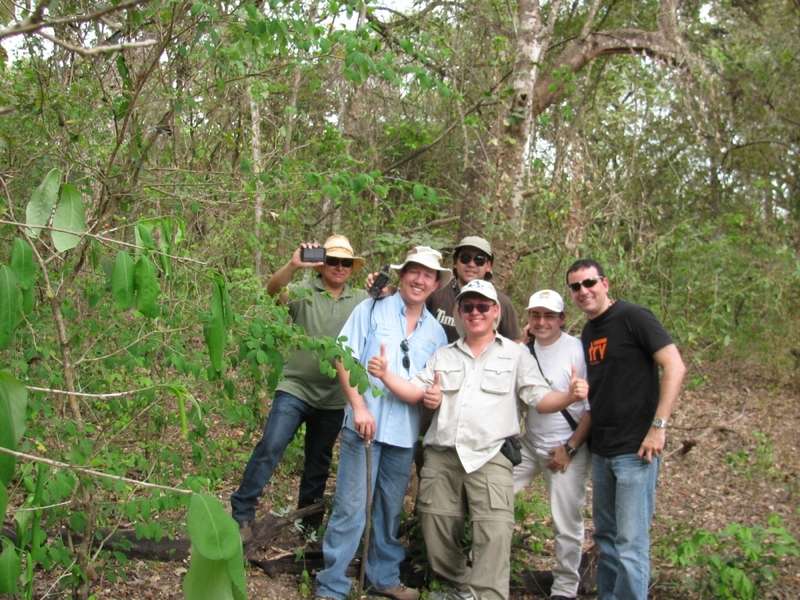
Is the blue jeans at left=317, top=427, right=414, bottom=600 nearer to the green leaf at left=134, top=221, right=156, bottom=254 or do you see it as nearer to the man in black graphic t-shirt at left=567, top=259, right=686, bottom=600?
the man in black graphic t-shirt at left=567, top=259, right=686, bottom=600

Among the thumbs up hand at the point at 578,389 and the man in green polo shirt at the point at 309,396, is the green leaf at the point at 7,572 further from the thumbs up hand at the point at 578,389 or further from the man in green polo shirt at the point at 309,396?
the thumbs up hand at the point at 578,389

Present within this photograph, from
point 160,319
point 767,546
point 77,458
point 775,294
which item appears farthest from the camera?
point 775,294

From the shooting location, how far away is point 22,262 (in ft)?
5.00

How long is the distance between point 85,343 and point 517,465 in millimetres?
2683

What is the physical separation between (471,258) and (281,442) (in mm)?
1619

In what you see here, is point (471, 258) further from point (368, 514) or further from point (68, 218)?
point (68, 218)

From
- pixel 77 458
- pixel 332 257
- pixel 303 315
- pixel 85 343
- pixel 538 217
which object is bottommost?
pixel 77 458

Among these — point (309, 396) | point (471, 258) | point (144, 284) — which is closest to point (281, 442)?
point (309, 396)

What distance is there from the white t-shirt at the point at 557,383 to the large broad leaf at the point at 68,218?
125 inches

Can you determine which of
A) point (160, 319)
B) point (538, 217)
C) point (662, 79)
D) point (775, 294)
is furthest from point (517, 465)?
point (775, 294)

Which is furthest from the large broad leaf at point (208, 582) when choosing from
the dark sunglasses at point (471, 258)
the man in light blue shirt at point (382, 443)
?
the dark sunglasses at point (471, 258)

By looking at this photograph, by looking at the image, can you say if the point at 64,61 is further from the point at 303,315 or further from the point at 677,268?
the point at 677,268

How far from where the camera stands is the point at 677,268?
8.55m

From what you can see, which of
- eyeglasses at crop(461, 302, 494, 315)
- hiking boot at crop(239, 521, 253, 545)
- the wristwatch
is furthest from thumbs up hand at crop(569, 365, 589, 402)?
hiking boot at crop(239, 521, 253, 545)
